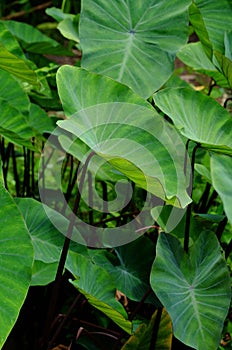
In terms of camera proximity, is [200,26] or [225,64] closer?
[225,64]

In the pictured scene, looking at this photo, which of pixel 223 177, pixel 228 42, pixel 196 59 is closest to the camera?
pixel 223 177

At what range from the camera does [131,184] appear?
65.7 inches

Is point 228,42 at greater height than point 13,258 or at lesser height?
greater

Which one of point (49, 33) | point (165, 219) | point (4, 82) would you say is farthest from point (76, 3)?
point (165, 219)

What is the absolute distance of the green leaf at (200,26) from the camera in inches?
53.4

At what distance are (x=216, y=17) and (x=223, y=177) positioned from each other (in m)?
0.60

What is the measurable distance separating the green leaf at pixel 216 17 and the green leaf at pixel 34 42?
59 cm

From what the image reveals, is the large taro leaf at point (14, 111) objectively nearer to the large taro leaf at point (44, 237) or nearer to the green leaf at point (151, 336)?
the large taro leaf at point (44, 237)

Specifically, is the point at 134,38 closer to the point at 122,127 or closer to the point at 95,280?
the point at 122,127

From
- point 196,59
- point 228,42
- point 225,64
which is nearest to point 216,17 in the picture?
point 228,42

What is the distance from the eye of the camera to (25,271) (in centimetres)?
99

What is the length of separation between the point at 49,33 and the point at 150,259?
328 centimetres

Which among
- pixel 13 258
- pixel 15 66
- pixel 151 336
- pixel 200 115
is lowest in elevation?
pixel 151 336

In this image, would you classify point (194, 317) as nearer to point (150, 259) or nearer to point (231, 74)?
point (150, 259)
